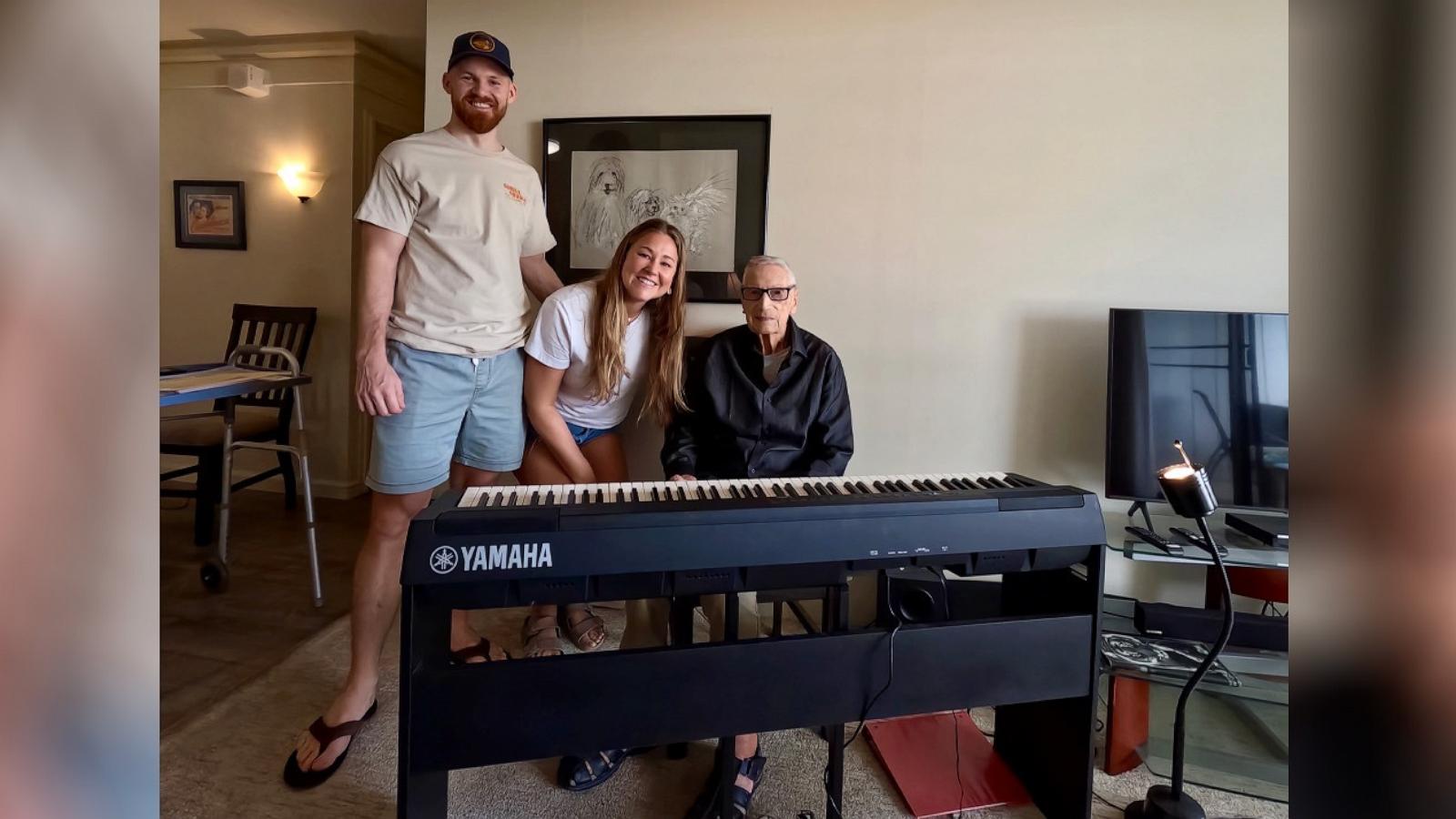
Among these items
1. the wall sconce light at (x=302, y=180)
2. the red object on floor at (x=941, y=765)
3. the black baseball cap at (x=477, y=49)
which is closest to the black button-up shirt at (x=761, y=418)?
the red object on floor at (x=941, y=765)

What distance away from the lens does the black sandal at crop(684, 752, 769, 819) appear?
133 cm

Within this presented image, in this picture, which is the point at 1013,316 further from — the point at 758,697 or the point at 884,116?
the point at 758,697

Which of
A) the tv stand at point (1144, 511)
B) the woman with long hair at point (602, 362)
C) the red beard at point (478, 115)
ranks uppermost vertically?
the red beard at point (478, 115)

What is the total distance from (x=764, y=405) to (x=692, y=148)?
901 millimetres

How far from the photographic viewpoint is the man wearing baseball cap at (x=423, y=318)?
5.03 feet

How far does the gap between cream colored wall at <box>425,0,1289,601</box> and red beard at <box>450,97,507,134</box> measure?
1.81ft

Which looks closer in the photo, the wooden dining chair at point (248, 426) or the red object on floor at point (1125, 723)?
the red object on floor at point (1125, 723)

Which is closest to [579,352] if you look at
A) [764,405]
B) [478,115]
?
[764,405]

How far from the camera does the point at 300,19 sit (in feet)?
10.4

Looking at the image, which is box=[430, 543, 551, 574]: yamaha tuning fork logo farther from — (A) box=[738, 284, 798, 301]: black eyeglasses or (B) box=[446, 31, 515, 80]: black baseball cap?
(B) box=[446, 31, 515, 80]: black baseball cap

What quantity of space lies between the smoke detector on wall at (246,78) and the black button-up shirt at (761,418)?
316 centimetres

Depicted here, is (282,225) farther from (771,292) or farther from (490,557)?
(490,557)

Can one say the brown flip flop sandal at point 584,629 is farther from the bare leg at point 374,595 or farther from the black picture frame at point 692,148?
the black picture frame at point 692,148
